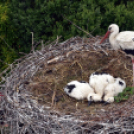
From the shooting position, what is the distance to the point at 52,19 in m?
3.98

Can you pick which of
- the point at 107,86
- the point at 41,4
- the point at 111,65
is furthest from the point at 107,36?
the point at 41,4

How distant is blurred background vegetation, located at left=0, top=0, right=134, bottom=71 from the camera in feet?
12.7

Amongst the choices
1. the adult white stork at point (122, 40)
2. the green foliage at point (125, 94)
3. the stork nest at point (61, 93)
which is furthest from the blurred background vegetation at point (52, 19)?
the green foliage at point (125, 94)

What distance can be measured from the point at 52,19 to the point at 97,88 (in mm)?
1193

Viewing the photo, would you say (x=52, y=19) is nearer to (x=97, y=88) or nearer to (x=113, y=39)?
(x=113, y=39)

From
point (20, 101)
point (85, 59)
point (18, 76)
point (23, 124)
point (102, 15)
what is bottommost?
point (23, 124)

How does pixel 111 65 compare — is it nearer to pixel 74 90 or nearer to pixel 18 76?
pixel 74 90

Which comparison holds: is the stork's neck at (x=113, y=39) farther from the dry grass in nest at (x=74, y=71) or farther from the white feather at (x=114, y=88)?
the white feather at (x=114, y=88)

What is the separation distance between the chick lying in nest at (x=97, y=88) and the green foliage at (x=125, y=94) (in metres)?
0.04

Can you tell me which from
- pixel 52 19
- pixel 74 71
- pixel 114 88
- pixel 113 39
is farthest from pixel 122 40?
pixel 52 19

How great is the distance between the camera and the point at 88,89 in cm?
333

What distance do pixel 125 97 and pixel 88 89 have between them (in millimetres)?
408

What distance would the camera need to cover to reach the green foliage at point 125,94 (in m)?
3.22

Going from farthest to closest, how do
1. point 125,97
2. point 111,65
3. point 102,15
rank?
1. point 102,15
2. point 111,65
3. point 125,97
